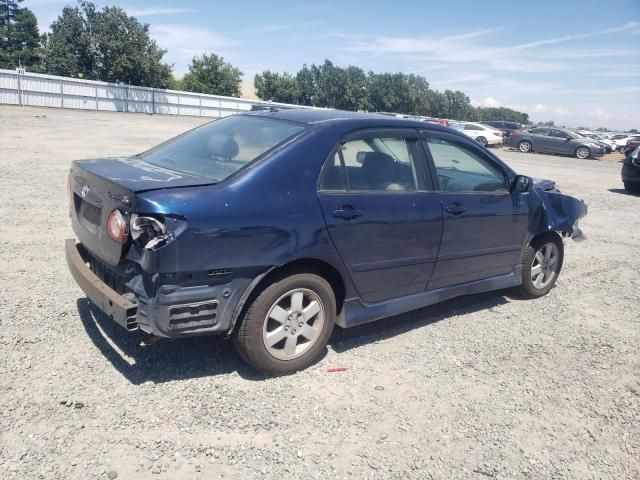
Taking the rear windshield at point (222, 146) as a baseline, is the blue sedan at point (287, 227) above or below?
below

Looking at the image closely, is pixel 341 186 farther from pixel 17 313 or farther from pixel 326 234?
pixel 17 313

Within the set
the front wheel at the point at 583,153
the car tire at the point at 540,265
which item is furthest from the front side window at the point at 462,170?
the front wheel at the point at 583,153

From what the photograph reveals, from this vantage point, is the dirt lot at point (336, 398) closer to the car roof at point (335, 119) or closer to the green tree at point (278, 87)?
the car roof at point (335, 119)

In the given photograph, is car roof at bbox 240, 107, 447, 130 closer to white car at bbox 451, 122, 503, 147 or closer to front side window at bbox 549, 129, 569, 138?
front side window at bbox 549, 129, 569, 138

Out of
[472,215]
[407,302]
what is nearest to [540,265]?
[472,215]

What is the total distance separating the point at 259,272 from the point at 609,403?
253 cm

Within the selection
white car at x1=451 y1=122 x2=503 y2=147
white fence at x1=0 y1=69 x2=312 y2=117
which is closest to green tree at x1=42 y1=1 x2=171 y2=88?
white fence at x1=0 y1=69 x2=312 y2=117

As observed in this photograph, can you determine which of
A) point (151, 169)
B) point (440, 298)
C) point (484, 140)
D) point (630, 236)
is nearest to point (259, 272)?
point (151, 169)

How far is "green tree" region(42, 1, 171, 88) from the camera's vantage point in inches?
1726

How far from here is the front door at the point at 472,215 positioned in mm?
4199

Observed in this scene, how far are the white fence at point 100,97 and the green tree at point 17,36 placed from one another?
92.5 feet

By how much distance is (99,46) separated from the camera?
146 feet

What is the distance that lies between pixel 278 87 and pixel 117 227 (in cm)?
7552

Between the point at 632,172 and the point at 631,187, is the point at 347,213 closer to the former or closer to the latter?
the point at 632,172
